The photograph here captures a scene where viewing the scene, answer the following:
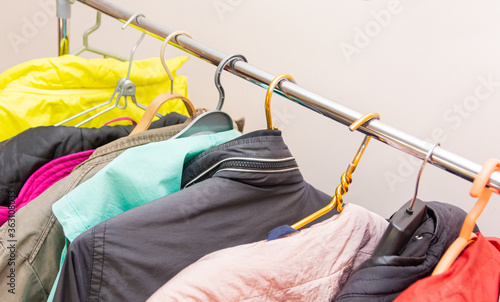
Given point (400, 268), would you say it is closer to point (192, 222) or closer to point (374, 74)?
point (192, 222)

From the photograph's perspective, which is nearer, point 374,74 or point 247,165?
point 247,165

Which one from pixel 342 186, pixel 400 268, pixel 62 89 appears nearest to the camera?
pixel 400 268

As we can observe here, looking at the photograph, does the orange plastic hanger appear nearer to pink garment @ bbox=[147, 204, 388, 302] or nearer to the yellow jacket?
pink garment @ bbox=[147, 204, 388, 302]

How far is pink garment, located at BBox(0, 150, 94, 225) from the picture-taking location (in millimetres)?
612

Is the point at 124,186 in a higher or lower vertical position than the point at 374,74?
lower

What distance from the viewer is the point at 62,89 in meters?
0.81

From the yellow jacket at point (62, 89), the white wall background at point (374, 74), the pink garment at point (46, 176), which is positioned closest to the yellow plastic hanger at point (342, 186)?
the pink garment at point (46, 176)

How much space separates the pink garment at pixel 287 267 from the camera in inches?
16.3

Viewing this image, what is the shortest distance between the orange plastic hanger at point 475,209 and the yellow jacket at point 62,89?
2.20 ft

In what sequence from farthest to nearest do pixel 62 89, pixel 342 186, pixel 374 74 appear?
pixel 374 74 < pixel 62 89 < pixel 342 186

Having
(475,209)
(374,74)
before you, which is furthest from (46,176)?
(374,74)

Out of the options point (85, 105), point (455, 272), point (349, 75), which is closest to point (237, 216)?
point (455, 272)

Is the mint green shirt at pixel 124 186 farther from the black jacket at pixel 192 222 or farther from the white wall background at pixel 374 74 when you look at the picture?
the white wall background at pixel 374 74

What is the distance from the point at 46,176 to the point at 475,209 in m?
0.57
